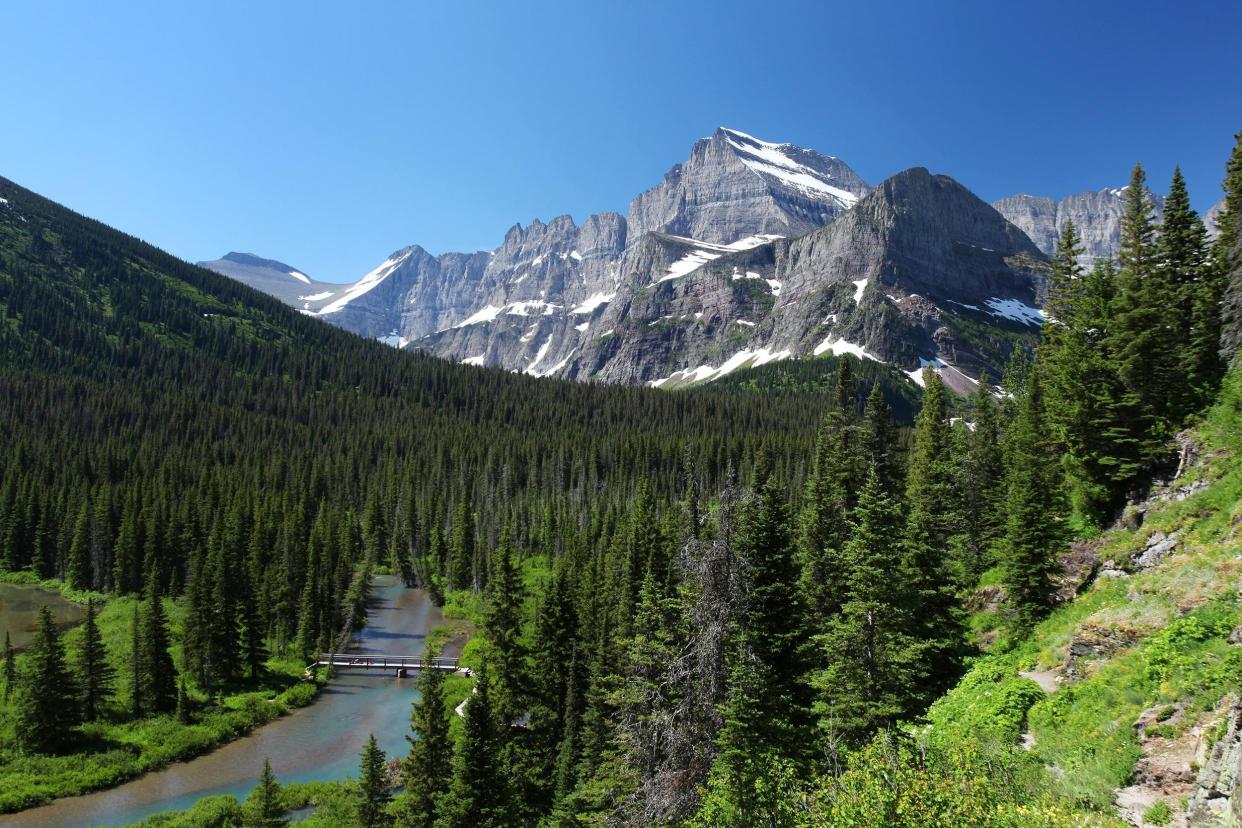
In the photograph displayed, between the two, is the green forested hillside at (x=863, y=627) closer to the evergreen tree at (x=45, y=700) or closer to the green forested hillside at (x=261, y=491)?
the evergreen tree at (x=45, y=700)

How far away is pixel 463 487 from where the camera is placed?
387ft

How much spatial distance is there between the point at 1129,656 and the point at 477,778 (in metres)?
23.1

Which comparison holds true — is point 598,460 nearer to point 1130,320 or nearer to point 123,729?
point 123,729

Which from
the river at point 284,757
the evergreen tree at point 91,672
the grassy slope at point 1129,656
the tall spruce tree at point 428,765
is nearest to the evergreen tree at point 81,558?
the evergreen tree at point 91,672

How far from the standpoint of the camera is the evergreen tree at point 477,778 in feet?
84.5

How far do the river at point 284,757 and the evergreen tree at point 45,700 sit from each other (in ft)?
21.5

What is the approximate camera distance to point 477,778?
1042 inches

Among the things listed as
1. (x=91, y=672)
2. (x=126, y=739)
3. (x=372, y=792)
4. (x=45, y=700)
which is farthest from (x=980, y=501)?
(x=91, y=672)

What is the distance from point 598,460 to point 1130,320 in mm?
109424

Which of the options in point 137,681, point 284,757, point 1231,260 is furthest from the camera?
point 137,681

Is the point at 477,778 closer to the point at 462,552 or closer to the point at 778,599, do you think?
the point at 778,599

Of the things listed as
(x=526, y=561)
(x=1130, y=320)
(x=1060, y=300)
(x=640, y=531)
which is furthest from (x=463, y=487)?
(x=1130, y=320)

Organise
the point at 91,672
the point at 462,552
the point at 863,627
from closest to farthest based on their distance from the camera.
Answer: the point at 863,627 → the point at 91,672 → the point at 462,552

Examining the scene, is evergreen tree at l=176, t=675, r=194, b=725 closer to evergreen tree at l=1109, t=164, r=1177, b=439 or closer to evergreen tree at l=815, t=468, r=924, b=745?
evergreen tree at l=815, t=468, r=924, b=745
